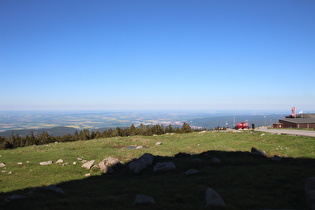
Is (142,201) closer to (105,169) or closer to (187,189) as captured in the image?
(187,189)

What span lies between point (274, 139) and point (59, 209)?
33794 millimetres

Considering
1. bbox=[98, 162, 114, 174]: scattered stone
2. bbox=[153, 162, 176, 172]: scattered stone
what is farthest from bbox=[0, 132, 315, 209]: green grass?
bbox=[98, 162, 114, 174]: scattered stone

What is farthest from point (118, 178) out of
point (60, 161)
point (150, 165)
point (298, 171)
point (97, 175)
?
point (298, 171)

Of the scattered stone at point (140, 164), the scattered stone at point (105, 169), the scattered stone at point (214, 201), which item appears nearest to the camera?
the scattered stone at point (214, 201)

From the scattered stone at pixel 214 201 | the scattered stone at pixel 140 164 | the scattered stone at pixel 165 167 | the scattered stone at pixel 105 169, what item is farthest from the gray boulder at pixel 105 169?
the scattered stone at pixel 214 201

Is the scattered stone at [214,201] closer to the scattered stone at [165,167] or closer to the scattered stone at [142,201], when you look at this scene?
the scattered stone at [142,201]

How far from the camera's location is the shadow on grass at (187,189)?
1038 cm

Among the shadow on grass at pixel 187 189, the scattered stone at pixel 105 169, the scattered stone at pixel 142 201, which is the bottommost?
the scattered stone at pixel 105 169

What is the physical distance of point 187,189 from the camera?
13.5 metres

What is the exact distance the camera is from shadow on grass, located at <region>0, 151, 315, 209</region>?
34.0 feet

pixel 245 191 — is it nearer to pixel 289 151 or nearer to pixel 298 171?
pixel 298 171

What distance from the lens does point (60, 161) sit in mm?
24062

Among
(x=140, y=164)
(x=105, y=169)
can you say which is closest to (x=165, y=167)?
(x=140, y=164)

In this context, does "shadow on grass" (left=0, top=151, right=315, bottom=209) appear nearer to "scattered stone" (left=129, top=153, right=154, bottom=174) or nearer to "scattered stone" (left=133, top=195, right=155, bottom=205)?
"scattered stone" (left=133, top=195, right=155, bottom=205)
